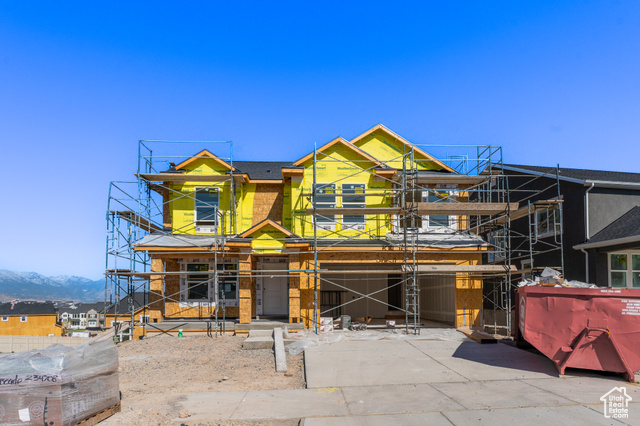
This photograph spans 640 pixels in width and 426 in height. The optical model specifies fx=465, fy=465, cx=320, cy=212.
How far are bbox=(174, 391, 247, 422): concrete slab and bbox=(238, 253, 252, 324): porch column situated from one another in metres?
7.97

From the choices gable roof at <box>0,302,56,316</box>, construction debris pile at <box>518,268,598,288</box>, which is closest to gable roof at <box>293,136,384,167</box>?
construction debris pile at <box>518,268,598,288</box>

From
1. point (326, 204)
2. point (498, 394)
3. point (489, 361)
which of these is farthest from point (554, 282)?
point (326, 204)

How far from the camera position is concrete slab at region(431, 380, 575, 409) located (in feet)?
25.7

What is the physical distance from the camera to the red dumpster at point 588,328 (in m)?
9.42

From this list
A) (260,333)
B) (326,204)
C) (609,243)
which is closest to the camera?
(260,333)

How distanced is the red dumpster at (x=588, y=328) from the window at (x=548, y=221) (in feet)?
30.6

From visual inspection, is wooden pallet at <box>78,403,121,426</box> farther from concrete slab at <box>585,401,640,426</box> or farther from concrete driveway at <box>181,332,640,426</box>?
concrete slab at <box>585,401,640,426</box>

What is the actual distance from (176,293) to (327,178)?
7186mm

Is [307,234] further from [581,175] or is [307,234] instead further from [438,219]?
[581,175]

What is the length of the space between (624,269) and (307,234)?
39.1 ft

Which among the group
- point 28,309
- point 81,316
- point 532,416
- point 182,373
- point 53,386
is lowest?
point 81,316

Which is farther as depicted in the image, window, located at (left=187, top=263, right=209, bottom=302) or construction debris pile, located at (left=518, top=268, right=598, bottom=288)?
window, located at (left=187, top=263, right=209, bottom=302)

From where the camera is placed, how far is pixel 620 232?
16391 millimetres

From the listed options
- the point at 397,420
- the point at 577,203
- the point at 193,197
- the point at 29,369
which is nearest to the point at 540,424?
the point at 397,420
